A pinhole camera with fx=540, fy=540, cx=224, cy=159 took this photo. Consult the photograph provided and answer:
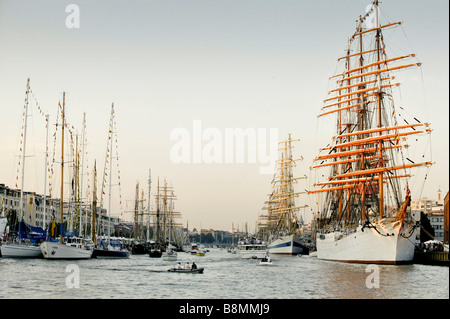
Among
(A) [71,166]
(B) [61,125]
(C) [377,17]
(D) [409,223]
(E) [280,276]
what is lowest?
(E) [280,276]

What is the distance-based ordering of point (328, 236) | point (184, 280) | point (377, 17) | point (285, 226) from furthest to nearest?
point (285, 226) → point (328, 236) → point (377, 17) → point (184, 280)

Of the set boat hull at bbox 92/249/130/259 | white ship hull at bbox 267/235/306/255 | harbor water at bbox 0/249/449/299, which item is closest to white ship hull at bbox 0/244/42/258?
boat hull at bbox 92/249/130/259

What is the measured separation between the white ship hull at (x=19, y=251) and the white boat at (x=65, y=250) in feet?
8.88

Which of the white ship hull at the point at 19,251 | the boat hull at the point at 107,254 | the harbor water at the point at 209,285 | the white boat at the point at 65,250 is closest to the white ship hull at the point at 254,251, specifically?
the boat hull at the point at 107,254

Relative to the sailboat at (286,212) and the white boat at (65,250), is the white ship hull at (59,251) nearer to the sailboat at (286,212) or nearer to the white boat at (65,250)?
the white boat at (65,250)

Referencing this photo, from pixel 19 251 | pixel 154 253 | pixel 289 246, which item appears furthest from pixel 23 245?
pixel 289 246

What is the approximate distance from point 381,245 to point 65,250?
44.6 m

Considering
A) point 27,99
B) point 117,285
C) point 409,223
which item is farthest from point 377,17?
point 117,285

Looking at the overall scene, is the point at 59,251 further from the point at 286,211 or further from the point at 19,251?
the point at 286,211

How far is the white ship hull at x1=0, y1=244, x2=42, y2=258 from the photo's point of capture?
76.4 m
